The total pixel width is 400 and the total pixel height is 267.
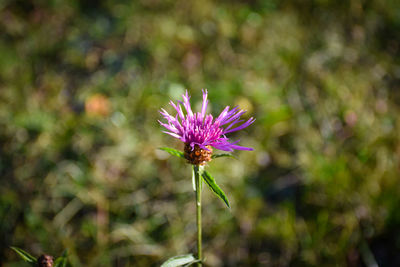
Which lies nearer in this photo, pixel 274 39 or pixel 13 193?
pixel 13 193

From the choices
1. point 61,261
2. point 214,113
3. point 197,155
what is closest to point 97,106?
point 214,113

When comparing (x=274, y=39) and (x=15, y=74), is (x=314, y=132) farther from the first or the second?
(x=15, y=74)

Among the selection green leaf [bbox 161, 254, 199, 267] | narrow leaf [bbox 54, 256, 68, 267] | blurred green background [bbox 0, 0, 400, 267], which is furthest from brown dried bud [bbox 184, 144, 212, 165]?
blurred green background [bbox 0, 0, 400, 267]

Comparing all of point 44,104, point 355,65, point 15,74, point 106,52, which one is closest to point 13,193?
point 44,104

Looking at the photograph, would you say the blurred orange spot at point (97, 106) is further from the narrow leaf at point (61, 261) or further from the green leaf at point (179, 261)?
the green leaf at point (179, 261)

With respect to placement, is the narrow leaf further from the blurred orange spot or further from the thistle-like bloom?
the blurred orange spot

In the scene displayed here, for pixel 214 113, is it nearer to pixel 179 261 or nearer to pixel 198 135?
pixel 198 135
